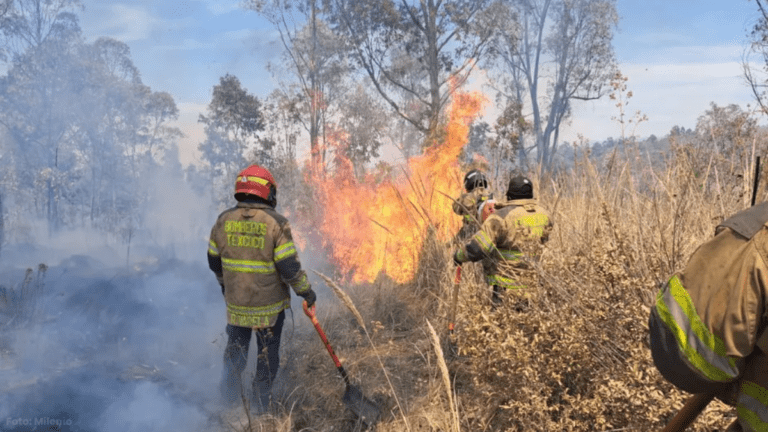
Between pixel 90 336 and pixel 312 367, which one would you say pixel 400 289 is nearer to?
pixel 312 367

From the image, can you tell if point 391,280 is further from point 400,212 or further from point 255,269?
point 255,269

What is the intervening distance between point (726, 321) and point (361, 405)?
9.45 ft

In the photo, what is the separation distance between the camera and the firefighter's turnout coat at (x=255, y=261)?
12.5 feet

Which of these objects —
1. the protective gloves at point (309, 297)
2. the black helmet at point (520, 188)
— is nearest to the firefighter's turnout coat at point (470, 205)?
the black helmet at point (520, 188)

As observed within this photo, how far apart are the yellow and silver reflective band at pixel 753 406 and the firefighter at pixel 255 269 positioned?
3098 millimetres

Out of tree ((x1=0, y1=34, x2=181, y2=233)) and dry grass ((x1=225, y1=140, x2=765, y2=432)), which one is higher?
tree ((x1=0, y1=34, x2=181, y2=233))

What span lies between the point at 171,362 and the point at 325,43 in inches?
713

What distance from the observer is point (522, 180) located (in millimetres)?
4309

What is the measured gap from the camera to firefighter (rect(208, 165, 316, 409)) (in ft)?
12.6

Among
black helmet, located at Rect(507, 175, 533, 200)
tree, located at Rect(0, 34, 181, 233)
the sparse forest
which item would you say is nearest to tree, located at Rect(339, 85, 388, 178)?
the sparse forest

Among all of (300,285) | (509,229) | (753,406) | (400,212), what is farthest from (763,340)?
(400,212)

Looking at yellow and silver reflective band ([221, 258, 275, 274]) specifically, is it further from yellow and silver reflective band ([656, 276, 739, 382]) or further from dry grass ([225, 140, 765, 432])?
yellow and silver reflective band ([656, 276, 739, 382])

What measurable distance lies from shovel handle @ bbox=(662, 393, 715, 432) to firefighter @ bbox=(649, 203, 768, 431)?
0.14ft

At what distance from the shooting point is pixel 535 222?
404 centimetres
